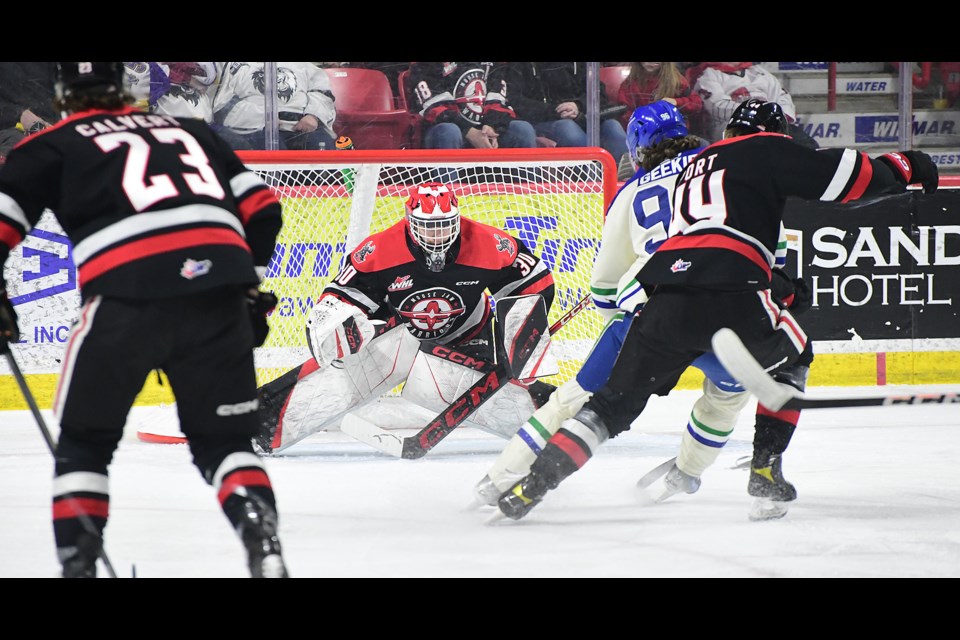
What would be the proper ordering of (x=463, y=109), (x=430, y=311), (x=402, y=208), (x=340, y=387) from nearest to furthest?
(x=340, y=387), (x=430, y=311), (x=402, y=208), (x=463, y=109)

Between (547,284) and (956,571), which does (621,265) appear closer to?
(547,284)

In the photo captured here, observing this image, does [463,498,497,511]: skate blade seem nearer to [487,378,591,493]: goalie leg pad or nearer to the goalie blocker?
[487,378,591,493]: goalie leg pad

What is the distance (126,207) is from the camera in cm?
175

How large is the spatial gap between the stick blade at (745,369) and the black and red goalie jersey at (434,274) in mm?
1312

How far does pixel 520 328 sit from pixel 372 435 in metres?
0.60

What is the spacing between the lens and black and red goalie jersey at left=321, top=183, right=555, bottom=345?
348cm

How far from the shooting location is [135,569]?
2.11 metres

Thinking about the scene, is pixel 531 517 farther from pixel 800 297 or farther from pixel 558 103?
pixel 558 103

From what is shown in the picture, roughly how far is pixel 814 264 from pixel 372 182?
196cm

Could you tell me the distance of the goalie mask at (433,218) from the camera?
3.38 metres

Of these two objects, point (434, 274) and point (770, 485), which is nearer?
point (770, 485)

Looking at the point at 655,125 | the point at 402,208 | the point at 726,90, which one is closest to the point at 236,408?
the point at 655,125

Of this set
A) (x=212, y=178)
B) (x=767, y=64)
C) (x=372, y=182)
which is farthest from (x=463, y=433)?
(x=767, y=64)

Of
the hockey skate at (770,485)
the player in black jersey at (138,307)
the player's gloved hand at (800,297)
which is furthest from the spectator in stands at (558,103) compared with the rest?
the player in black jersey at (138,307)
